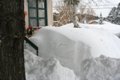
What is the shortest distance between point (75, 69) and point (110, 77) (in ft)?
3.77

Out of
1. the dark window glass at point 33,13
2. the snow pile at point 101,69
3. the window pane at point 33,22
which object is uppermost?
the dark window glass at point 33,13

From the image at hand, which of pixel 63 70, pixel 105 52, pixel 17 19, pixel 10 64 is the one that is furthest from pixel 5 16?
pixel 105 52

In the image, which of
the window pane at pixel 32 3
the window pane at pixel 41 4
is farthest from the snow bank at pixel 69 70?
the window pane at pixel 41 4

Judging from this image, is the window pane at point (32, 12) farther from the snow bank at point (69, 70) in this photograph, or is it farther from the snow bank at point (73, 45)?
the snow bank at point (69, 70)

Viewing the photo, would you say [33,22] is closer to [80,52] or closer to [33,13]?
[33,13]

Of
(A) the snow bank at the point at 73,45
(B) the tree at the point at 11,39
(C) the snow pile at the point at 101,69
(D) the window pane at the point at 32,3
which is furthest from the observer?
(D) the window pane at the point at 32,3

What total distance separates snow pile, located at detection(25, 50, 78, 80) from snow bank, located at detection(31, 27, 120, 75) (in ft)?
2.40

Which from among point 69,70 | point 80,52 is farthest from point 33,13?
point 69,70

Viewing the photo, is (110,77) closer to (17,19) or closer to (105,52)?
(105,52)

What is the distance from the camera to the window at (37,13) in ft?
54.7

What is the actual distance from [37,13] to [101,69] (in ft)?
27.1

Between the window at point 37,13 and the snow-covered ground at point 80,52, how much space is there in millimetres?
5094

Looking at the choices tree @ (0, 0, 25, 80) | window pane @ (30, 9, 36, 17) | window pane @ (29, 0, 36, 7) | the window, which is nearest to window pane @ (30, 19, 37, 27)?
the window

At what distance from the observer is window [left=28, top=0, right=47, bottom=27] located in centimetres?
1669
